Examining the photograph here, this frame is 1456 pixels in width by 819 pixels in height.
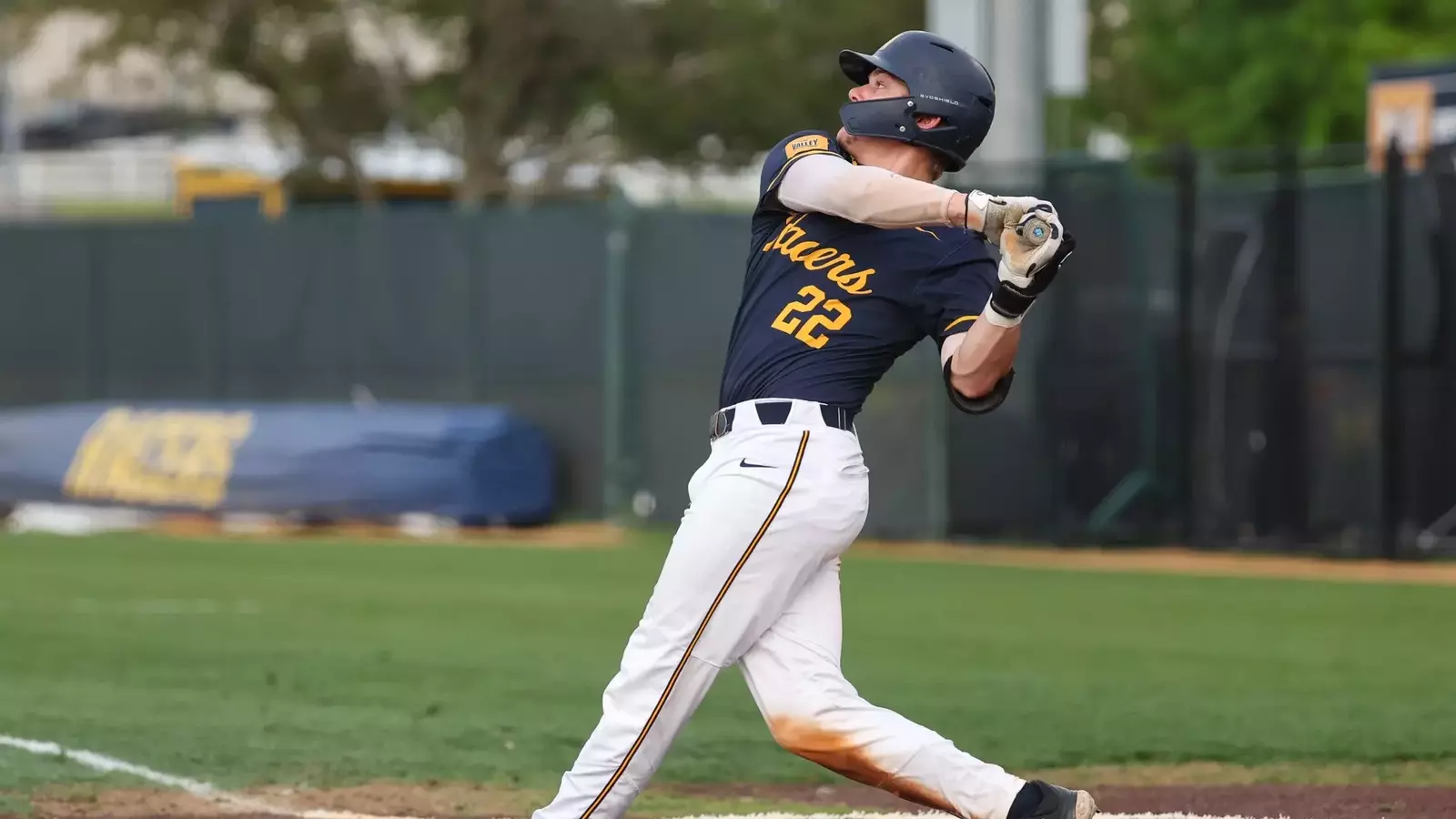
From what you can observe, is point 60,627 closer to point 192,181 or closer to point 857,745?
point 857,745

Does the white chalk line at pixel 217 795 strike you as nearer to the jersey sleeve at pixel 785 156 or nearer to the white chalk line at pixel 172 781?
the white chalk line at pixel 172 781

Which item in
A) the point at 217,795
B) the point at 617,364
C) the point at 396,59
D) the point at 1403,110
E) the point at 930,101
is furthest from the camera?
the point at 396,59

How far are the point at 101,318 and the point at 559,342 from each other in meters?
5.79

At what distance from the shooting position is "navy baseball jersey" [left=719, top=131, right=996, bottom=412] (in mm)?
5164

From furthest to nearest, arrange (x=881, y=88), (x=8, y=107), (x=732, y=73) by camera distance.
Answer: (x=8, y=107)
(x=732, y=73)
(x=881, y=88)

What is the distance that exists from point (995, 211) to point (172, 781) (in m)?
3.81

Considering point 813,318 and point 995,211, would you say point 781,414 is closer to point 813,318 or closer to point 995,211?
point 813,318

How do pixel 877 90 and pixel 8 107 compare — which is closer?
pixel 877 90

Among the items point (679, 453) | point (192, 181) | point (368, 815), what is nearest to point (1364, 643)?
point (368, 815)

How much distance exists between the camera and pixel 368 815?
648cm

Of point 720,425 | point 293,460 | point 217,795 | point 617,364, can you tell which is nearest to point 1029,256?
point 720,425

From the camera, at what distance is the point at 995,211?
4.81m

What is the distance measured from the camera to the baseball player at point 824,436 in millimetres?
5012

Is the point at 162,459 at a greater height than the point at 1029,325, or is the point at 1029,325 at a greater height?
the point at 1029,325
